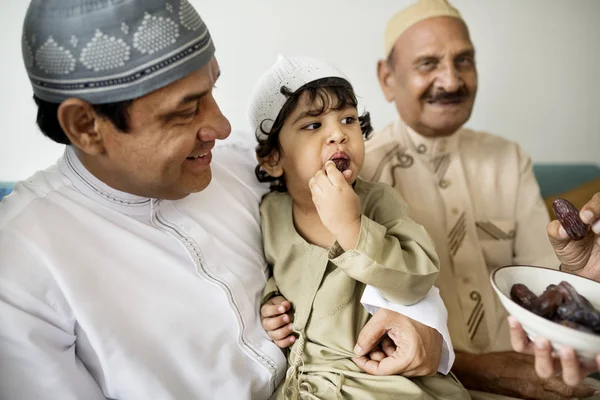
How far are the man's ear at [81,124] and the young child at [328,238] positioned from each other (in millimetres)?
506

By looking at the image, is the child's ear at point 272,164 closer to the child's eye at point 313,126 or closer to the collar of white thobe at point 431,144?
the child's eye at point 313,126

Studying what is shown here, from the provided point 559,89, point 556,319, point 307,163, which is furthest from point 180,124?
point 559,89

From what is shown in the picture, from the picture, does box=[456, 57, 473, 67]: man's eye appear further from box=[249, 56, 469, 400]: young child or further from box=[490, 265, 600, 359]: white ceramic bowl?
box=[490, 265, 600, 359]: white ceramic bowl

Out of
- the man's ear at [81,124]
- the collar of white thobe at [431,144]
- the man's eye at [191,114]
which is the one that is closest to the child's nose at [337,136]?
the man's eye at [191,114]

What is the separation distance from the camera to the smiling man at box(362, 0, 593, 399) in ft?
6.73

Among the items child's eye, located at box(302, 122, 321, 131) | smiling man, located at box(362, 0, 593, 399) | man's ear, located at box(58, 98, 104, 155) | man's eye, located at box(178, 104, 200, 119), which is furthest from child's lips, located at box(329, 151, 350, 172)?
smiling man, located at box(362, 0, 593, 399)

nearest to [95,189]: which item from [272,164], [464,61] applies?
[272,164]

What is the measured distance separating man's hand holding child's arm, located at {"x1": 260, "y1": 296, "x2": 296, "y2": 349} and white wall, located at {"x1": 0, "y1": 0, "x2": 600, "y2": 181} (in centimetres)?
106

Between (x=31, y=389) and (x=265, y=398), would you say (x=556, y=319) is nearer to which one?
(x=265, y=398)

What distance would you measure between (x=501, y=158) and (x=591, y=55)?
1.13 meters

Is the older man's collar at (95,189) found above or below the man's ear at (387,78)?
below

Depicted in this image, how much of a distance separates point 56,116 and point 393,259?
0.90 meters

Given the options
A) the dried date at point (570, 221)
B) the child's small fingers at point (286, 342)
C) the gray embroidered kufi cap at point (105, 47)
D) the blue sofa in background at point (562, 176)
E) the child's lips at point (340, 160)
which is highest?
the gray embroidered kufi cap at point (105, 47)

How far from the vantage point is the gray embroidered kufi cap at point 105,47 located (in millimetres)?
1124
